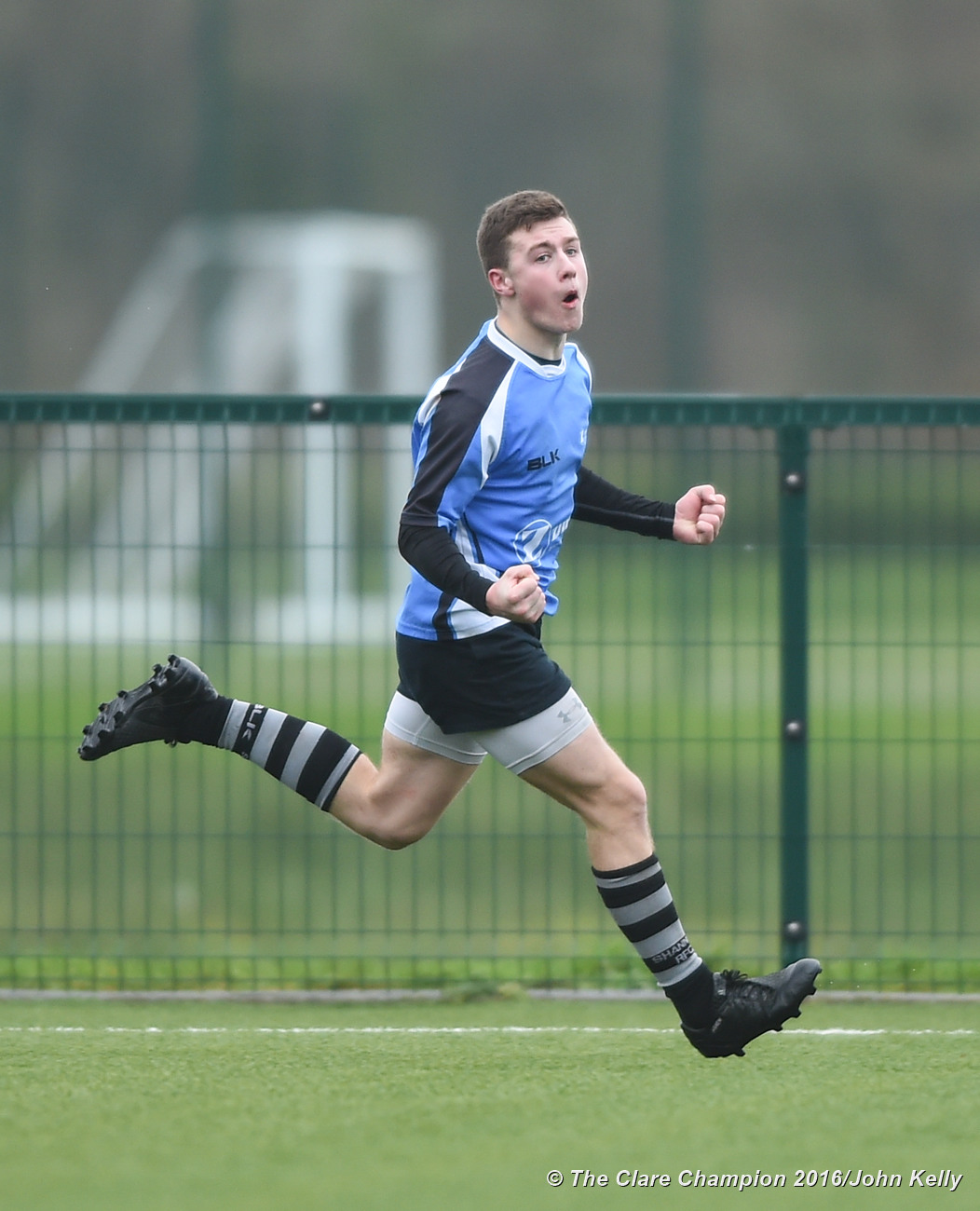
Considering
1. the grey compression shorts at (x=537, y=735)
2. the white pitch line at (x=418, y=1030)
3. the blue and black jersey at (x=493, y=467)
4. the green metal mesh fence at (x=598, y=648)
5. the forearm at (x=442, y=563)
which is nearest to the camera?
the forearm at (x=442, y=563)

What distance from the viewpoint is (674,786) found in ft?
22.9

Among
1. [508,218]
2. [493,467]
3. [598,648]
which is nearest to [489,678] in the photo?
[493,467]

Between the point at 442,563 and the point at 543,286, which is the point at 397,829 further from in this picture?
the point at 543,286

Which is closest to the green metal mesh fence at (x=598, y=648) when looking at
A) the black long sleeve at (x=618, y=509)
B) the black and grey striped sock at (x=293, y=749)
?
the black long sleeve at (x=618, y=509)

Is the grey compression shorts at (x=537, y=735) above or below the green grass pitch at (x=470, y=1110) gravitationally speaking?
above

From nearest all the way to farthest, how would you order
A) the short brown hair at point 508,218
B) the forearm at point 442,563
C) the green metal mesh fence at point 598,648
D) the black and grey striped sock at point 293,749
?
1. the forearm at point 442,563
2. the short brown hair at point 508,218
3. the black and grey striped sock at point 293,749
4. the green metal mesh fence at point 598,648

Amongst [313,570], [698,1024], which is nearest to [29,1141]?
[698,1024]

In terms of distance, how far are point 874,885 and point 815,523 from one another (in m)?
1.48

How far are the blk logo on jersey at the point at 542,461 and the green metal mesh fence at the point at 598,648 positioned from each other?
4.50 ft

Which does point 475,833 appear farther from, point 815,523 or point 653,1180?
point 653,1180

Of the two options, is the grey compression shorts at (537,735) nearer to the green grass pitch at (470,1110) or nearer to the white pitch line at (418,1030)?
the green grass pitch at (470,1110)

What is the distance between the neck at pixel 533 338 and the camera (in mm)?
5055

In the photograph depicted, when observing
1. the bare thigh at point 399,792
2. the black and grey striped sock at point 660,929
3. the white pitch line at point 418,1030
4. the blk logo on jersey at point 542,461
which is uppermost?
the blk logo on jersey at point 542,461

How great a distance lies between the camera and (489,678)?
196 inches
